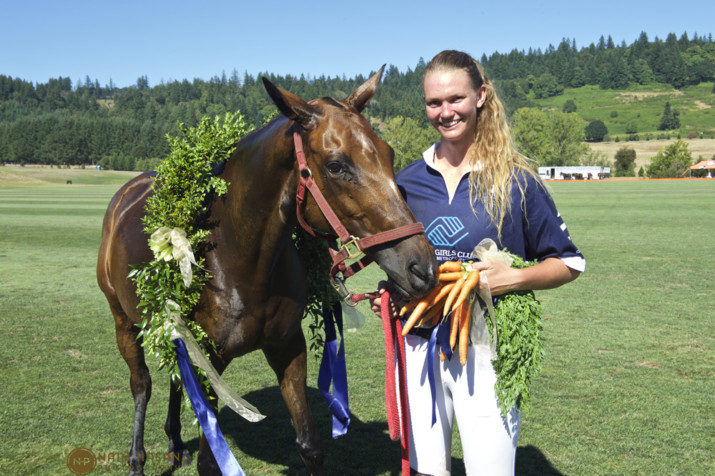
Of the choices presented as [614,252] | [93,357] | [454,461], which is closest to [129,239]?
[454,461]

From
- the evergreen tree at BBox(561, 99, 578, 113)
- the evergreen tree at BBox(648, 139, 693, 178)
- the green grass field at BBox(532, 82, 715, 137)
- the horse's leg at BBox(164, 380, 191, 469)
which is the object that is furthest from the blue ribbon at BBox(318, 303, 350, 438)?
the evergreen tree at BBox(561, 99, 578, 113)

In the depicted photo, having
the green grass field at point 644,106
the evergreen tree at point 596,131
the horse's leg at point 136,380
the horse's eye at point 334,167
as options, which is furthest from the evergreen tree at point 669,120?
the horse's eye at point 334,167

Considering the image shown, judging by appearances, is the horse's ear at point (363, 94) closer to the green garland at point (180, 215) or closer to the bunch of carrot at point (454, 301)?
the green garland at point (180, 215)

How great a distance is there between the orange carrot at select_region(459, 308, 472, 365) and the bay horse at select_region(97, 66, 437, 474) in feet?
1.10

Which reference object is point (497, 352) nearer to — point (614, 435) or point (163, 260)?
point (163, 260)

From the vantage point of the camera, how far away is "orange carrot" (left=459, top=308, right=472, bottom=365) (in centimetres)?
237

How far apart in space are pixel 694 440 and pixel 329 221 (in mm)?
3789

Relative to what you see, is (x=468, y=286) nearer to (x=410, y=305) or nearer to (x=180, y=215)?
(x=410, y=305)

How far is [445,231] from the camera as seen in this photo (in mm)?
2594

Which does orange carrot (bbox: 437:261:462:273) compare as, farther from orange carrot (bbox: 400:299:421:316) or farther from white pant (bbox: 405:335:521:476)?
white pant (bbox: 405:335:521:476)

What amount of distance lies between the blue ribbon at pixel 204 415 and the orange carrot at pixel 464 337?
4.96ft

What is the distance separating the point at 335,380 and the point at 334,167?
6.13 feet

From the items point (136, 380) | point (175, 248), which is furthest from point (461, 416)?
point (136, 380)

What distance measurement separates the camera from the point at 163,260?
10.1 ft
